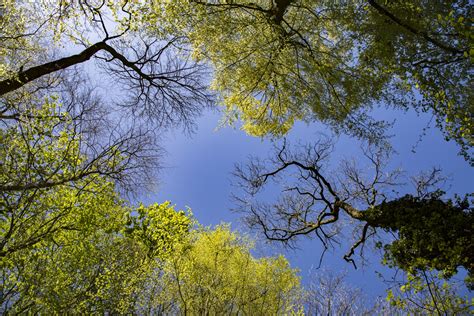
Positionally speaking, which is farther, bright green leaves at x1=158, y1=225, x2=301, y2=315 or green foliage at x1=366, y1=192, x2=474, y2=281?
bright green leaves at x1=158, y1=225, x2=301, y2=315

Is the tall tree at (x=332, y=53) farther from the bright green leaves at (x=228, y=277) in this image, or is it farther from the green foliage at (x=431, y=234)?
the bright green leaves at (x=228, y=277)

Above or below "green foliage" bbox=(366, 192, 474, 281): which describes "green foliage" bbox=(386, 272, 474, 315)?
below

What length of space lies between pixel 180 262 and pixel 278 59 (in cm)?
574

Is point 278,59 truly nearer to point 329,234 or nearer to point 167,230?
point 329,234

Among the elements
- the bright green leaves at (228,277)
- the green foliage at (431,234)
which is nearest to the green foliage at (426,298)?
the green foliage at (431,234)

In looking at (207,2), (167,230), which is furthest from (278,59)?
(167,230)

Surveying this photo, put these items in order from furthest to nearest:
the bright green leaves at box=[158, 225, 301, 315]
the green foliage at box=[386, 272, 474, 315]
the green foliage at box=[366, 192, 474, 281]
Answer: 1. the bright green leaves at box=[158, 225, 301, 315]
2. the green foliage at box=[366, 192, 474, 281]
3. the green foliage at box=[386, 272, 474, 315]

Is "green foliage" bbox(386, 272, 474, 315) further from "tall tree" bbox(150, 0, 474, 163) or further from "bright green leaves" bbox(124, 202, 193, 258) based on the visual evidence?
"bright green leaves" bbox(124, 202, 193, 258)

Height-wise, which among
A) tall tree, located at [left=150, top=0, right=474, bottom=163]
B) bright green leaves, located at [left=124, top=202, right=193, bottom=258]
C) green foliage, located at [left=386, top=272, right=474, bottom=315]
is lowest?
green foliage, located at [left=386, top=272, right=474, bottom=315]

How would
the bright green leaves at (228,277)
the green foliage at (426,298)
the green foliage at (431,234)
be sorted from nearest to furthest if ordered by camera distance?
the green foliage at (426,298), the green foliage at (431,234), the bright green leaves at (228,277)

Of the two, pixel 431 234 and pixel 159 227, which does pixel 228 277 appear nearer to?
pixel 159 227

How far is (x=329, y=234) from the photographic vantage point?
9.38m

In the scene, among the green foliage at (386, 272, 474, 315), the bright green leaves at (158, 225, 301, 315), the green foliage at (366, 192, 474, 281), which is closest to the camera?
the green foliage at (386, 272, 474, 315)

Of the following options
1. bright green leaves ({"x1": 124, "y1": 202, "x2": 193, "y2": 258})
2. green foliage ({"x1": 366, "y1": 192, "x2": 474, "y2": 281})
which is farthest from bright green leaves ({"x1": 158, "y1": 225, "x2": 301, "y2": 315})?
green foliage ({"x1": 366, "y1": 192, "x2": 474, "y2": 281})
